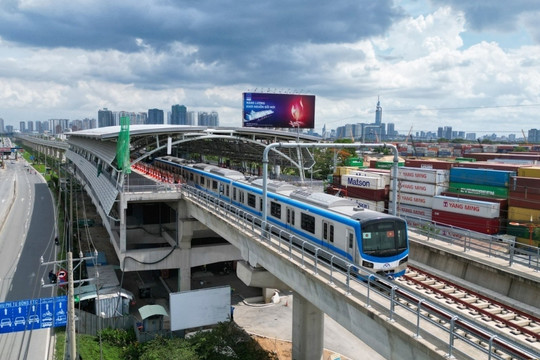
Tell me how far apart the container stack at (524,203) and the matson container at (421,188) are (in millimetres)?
7661

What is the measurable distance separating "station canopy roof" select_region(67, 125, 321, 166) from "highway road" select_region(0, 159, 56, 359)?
36.0 feet

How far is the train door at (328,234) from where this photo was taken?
18.0 meters

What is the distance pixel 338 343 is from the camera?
1083 inches

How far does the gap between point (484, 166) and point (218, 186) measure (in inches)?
1399

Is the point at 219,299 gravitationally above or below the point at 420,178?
below

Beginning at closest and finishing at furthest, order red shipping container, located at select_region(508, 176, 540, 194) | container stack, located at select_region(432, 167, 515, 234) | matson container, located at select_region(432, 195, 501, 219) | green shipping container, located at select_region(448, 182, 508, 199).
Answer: red shipping container, located at select_region(508, 176, 540, 194)
matson container, located at select_region(432, 195, 501, 219)
container stack, located at select_region(432, 167, 515, 234)
green shipping container, located at select_region(448, 182, 508, 199)

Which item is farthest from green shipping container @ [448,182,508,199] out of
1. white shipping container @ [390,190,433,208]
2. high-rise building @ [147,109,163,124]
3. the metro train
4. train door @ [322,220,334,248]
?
high-rise building @ [147,109,163,124]

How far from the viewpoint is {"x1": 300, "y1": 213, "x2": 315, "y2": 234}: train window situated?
19438 millimetres

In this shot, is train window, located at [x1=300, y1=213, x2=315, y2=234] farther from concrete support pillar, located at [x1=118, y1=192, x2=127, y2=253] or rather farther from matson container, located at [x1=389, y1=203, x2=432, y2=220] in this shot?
matson container, located at [x1=389, y1=203, x2=432, y2=220]

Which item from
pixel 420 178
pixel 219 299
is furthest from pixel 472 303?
pixel 420 178

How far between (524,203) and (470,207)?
4.77m

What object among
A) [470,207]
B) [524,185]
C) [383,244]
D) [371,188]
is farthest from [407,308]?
[371,188]

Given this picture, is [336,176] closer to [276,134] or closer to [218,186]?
[276,134]

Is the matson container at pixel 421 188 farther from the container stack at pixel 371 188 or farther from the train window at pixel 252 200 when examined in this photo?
the train window at pixel 252 200
